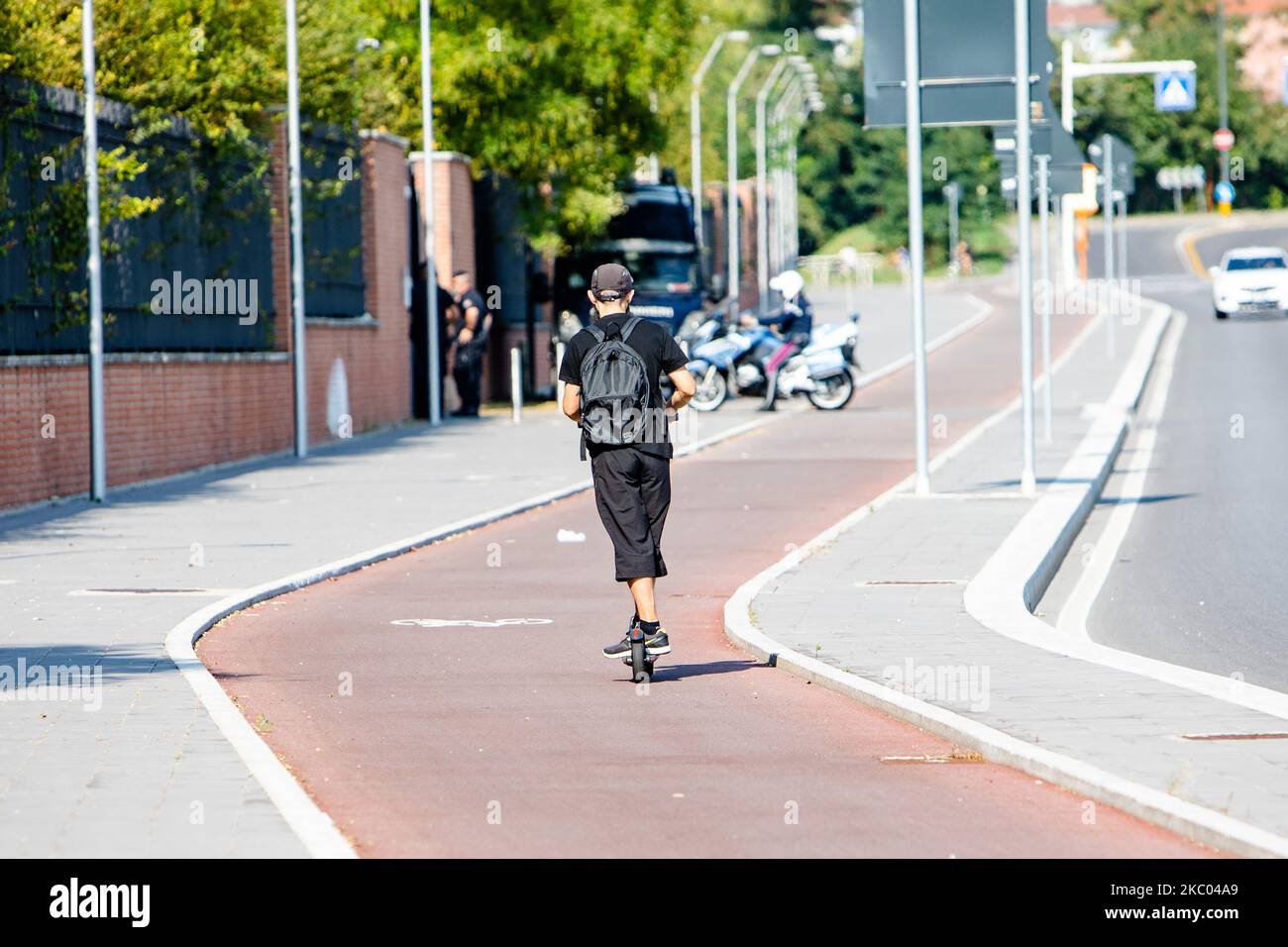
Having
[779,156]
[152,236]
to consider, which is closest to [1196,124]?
[779,156]

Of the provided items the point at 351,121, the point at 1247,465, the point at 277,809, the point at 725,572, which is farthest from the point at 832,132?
the point at 277,809

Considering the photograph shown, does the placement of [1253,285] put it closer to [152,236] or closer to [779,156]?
[779,156]

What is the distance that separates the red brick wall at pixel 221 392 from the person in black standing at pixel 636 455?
33.2 feet

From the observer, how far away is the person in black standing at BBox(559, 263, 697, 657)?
10680mm

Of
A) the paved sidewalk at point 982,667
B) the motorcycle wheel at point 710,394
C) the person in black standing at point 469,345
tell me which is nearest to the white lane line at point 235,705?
the paved sidewalk at point 982,667

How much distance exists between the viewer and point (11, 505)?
20.1 metres

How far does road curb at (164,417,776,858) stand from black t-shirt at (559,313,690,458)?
6.81ft

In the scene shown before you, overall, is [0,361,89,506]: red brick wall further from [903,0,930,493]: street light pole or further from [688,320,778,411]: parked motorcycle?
[688,320,778,411]: parked motorcycle

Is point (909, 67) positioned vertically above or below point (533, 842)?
above

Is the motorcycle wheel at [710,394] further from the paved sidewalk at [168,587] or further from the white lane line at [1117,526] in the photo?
the white lane line at [1117,526]

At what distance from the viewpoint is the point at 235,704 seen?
989cm

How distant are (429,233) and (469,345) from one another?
67.5 inches
